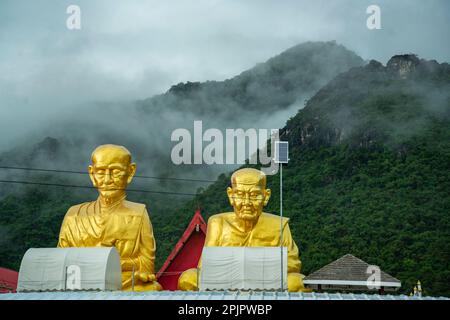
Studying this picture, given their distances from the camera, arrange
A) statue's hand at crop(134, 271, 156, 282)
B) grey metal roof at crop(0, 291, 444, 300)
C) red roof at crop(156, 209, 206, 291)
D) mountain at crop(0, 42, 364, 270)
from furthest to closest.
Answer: mountain at crop(0, 42, 364, 270) < red roof at crop(156, 209, 206, 291) < statue's hand at crop(134, 271, 156, 282) < grey metal roof at crop(0, 291, 444, 300)

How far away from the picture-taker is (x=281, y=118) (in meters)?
33.6

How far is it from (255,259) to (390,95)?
19.5m

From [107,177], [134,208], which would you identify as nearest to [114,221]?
[134,208]

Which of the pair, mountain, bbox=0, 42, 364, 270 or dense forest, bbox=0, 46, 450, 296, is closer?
dense forest, bbox=0, 46, 450, 296

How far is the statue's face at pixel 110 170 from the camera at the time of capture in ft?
45.9

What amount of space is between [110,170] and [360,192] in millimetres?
12804

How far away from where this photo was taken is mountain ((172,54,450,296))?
21.9 metres

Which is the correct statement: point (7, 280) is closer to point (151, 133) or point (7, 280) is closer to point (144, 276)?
point (144, 276)

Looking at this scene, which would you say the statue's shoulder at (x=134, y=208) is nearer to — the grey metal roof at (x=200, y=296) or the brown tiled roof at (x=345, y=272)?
the brown tiled roof at (x=345, y=272)

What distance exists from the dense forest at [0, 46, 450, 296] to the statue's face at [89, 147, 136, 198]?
8.27 meters

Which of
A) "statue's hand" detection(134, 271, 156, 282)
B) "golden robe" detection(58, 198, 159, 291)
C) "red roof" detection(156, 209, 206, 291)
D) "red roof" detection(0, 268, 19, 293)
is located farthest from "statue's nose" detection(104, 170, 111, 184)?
"red roof" detection(0, 268, 19, 293)

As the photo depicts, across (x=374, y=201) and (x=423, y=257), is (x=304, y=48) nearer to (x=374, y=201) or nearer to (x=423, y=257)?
(x=374, y=201)

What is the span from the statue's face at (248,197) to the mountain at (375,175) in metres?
7.04

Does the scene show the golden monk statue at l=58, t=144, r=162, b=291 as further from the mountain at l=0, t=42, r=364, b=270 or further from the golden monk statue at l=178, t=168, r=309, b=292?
the mountain at l=0, t=42, r=364, b=270
